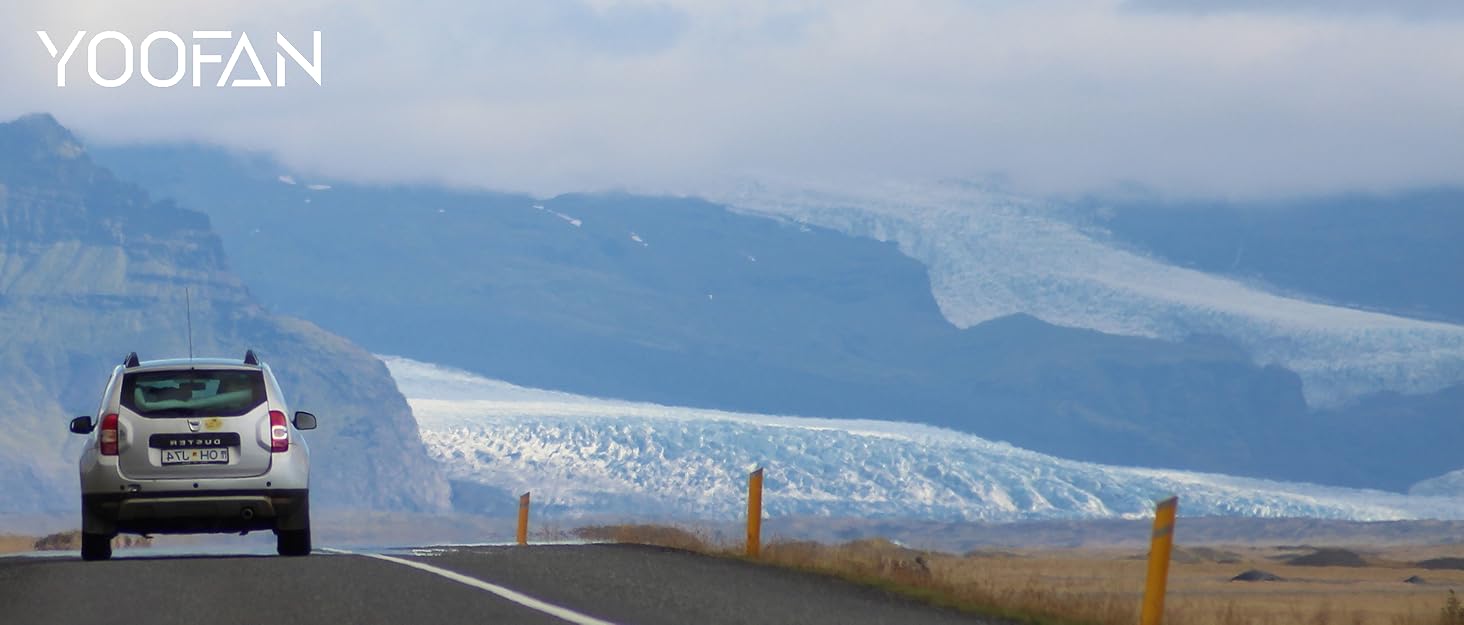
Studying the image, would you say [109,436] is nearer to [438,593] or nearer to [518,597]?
[438,593]

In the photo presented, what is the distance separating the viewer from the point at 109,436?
22297 mm

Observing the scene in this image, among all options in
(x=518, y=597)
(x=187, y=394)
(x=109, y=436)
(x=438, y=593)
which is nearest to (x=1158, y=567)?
(x=518, y=597)

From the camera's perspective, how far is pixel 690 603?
648 inches

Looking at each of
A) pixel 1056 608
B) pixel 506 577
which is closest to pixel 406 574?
pixel 506 577

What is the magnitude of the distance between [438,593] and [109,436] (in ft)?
22.1

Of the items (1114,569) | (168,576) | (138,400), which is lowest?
(1114,569)

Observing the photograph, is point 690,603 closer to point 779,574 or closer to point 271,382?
point 779,574

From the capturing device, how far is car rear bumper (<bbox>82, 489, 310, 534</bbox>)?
22312 mm

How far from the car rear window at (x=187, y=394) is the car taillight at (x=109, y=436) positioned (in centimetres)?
→ 21

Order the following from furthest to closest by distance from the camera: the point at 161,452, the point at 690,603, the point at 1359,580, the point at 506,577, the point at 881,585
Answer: the point at 1359,580 < the point at 161,452 < the point at 881,585 < the point at 506,577 < the point at 690,603

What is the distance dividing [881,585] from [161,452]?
752 cm

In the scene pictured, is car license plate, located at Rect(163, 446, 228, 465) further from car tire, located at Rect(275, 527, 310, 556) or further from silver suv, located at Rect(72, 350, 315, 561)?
car tire, located at Rect(275, 527, 310, 556)

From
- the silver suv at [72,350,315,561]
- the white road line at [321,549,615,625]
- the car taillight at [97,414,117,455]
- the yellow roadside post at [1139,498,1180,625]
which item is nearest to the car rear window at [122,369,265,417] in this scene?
the silver suv at [72,350,315,561]

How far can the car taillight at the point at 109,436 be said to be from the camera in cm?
2228
